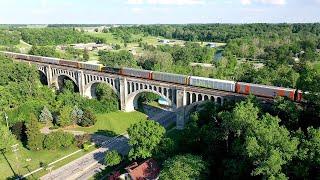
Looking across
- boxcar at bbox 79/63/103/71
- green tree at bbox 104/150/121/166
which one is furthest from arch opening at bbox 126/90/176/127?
green tree at bbox 104/150/121/166

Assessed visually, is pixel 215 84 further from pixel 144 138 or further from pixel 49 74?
pixel 49 74

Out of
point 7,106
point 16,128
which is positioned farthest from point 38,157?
point 7,106

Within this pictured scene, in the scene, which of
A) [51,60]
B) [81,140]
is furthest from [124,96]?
[51,60]

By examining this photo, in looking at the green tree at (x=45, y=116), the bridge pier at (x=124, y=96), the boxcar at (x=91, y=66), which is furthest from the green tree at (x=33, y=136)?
the boxcar at (x=91, y=66)

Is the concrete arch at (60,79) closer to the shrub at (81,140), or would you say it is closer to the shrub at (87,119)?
the shrub at (87,119)

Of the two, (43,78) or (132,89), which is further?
(43,78)

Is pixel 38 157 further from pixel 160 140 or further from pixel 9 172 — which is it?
pixel 160 140
